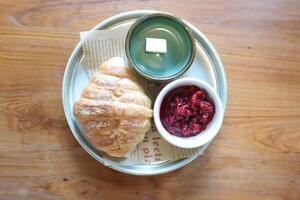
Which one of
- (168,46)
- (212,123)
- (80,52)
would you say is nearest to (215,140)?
(212,123)

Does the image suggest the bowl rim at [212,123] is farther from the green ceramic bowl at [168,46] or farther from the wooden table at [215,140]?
the wooden table at [215,140]

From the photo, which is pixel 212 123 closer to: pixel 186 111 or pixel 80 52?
pixel 186 111

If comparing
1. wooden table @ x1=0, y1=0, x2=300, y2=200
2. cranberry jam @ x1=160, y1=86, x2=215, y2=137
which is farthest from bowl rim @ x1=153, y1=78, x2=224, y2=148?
wooden table @ x1=0, y1=0, x2=300, y2=200

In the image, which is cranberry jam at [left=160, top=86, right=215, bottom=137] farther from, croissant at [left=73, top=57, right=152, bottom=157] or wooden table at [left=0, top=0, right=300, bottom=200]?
wooden table at [left=0, top=0, right=300, bottom=200]

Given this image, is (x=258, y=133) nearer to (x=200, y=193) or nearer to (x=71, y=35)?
(x=200, y=193)

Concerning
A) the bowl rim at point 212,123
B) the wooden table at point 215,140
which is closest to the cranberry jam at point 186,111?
the bowl rim at point 212,123

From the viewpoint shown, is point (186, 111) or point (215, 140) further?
point (215, 140)

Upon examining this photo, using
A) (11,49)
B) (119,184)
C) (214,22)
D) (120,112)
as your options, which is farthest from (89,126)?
(214,22)
